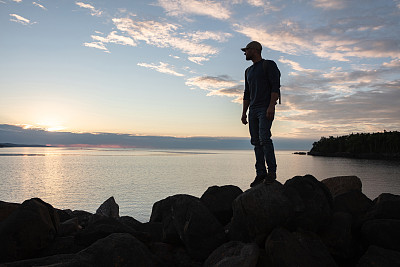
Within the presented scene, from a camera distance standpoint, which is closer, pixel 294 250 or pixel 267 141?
pixel 294 250

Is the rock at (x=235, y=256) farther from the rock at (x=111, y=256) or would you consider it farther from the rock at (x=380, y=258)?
the rock at (x=380, y=258)

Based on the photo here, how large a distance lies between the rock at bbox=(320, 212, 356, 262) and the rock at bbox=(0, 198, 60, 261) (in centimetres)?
665

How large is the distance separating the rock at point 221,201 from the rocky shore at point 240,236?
4 centimetres

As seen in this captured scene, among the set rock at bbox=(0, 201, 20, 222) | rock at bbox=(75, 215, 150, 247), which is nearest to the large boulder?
rock at bbox=(75, 215, 150, 247)

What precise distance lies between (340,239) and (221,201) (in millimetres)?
3150

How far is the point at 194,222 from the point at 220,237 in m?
0.71

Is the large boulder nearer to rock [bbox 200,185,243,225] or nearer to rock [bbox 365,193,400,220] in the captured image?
rock [bbox 200,185,243,225]

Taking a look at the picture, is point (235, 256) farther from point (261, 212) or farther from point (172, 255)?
point (172, 255)

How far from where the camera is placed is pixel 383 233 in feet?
21.3

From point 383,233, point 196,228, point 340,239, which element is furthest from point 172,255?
point 383,233

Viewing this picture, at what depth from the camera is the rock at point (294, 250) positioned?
5613mm

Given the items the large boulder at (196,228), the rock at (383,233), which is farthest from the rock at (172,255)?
the rock at (383,233)

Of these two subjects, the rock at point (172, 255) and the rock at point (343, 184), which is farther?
the rock at point (343, 184)

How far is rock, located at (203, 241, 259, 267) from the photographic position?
215 inches
